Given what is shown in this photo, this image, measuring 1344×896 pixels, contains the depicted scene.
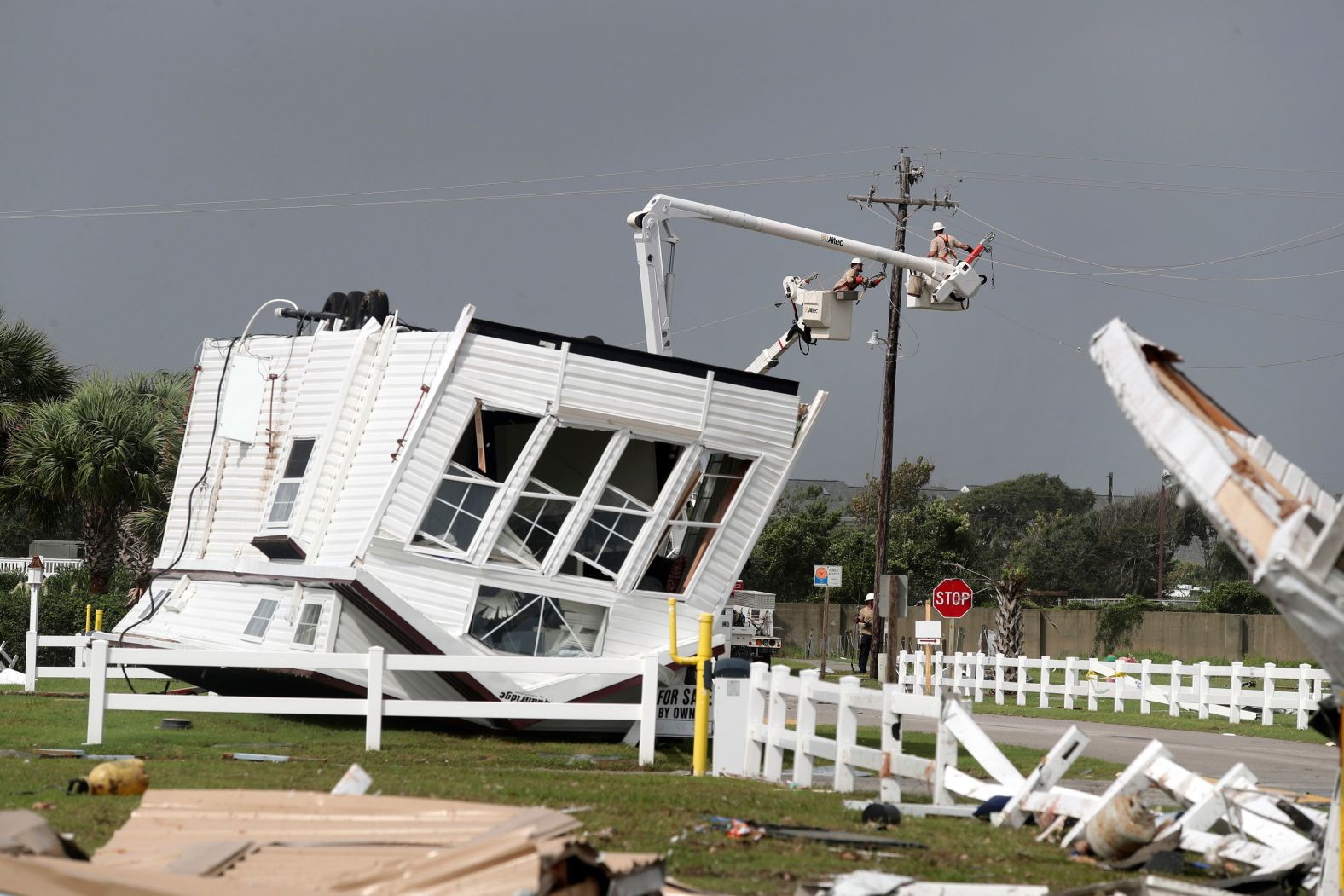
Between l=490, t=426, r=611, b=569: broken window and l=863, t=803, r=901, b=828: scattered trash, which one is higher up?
l=490, t=426, r=611, b=569: broken window

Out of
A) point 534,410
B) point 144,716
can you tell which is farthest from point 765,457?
point 144,716

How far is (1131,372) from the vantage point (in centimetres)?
715

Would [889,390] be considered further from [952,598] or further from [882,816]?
[882,816]

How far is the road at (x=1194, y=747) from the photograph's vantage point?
1497 centimetres

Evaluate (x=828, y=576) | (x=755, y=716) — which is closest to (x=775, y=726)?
(x=755, y=716)

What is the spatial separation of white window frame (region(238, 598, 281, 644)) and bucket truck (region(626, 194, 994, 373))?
6.23 metres

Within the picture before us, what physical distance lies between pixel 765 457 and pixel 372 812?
10891mm

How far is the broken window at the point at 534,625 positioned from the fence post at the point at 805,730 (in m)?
5.09

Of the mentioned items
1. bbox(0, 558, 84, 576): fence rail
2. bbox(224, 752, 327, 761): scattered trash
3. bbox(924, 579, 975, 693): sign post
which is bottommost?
bbox(224, 752, 327, 761): scattered trash

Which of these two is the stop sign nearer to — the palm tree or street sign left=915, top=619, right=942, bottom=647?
street sign left=915, top=619, right=942, bottom=647

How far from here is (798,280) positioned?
22.9 m

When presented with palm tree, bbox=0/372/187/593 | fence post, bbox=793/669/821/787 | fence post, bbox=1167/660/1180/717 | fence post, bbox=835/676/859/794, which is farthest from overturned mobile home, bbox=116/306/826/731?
palm tree, bbox=0/372/187/593

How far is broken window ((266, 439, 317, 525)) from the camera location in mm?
17891

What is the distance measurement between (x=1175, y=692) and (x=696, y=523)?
13578 mm
